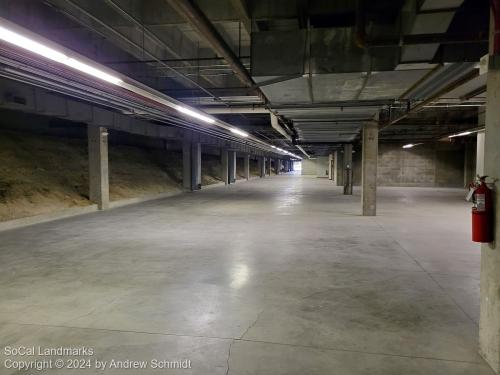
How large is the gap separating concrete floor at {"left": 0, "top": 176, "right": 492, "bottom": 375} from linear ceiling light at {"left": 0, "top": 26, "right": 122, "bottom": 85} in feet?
7.52

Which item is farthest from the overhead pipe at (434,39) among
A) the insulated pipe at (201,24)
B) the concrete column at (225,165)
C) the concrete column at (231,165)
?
the concrete column at (231,165)

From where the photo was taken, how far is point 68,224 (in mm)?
7508

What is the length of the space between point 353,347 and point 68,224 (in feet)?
22.6

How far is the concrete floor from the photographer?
7.95 feet

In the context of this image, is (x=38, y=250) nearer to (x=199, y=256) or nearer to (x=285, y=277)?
(x=199, y=256)

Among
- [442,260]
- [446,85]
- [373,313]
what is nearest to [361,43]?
[446,85]

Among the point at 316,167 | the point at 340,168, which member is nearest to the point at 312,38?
the point at 340,168

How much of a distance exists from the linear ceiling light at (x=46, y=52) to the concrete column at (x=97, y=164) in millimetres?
6170

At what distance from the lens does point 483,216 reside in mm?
2295

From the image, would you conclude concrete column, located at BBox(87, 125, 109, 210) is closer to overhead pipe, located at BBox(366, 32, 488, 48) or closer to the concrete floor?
the concrete floor

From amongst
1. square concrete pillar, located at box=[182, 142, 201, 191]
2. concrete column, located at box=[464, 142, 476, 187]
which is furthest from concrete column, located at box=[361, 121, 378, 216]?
concrete column, located at box=[464, 142, 476, 187]

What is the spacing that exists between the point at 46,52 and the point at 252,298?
294 cm

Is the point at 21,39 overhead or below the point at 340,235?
overhead

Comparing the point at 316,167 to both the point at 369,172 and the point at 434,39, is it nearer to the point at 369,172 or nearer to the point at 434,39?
the point at 369,172
